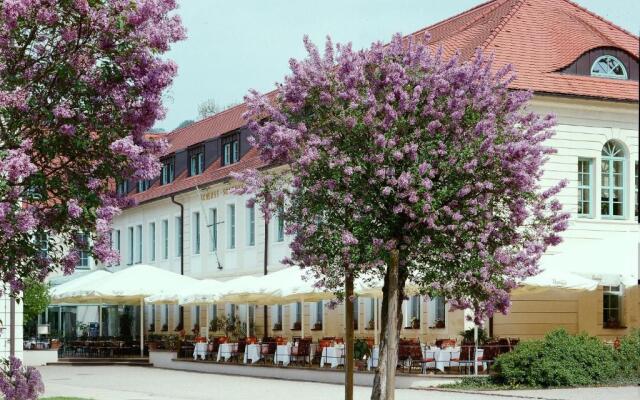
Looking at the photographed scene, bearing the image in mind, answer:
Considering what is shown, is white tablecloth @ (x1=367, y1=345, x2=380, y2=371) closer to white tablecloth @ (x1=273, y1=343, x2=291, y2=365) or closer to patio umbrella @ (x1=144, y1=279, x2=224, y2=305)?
white tablecloth @ (x1=273, y1=343, x2=291, y2=365)

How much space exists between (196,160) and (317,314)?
542 inches

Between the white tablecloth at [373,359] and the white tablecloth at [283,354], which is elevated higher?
the white tablecloth at [373,359]

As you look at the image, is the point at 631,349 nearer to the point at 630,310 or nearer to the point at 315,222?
the point at 630,310

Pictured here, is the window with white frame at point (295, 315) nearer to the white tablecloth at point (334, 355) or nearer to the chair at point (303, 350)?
the chair at point (303, 350)

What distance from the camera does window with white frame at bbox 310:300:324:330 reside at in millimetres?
41562

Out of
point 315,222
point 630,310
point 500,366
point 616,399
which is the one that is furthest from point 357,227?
point 630,310

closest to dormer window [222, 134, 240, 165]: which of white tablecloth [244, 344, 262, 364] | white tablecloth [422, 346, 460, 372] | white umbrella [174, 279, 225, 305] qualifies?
white umbrella [174, 279, 225, 305]

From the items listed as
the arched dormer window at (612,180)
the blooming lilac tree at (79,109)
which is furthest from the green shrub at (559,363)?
the blooming lilac tree at (79,109)

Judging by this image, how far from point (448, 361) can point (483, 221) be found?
11195 millimetres

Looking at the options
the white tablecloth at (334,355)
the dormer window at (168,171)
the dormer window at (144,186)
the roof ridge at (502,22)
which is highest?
the roof ridge at (502,22)

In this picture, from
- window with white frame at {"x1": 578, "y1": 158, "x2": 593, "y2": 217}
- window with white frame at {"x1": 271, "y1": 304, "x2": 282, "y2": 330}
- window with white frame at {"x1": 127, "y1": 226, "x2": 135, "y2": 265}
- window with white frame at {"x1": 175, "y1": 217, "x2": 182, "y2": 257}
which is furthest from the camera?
window with white frame at {"x1": 127, "y1": 226, "x2": 135, "y2": 265}

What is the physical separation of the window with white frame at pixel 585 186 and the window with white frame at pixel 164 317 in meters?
24.9

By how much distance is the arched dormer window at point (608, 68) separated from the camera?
3566cm

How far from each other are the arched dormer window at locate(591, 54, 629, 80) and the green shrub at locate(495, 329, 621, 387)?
1099cm
